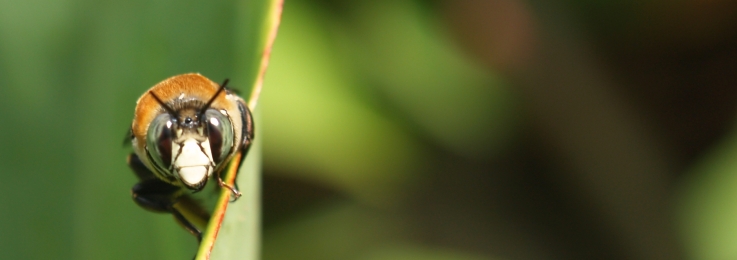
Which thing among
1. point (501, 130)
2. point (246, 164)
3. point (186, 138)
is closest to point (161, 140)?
point (186, 138)

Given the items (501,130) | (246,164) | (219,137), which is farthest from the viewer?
(501,130)

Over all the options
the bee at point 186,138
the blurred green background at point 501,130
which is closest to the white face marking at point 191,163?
the bee at point 186,138

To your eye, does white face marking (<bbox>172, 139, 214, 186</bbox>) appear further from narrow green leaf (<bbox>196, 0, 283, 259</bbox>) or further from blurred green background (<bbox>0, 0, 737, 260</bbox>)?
blurred green background (<bbox>0, 0, 737, 260</bbox>)

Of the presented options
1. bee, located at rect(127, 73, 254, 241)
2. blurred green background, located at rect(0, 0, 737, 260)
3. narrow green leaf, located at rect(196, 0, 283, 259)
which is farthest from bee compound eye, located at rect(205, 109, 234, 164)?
blurred green background, located at rect(0, 0, 737, 260)

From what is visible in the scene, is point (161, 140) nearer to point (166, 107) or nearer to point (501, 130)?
point (166, 107)

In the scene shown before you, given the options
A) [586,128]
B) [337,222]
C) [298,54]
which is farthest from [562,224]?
[298,54]

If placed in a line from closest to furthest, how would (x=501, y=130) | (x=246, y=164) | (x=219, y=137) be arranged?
(x=246, y=164) < (x=219, y=137) < (x=501, y=130)
